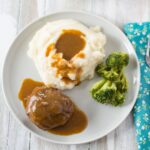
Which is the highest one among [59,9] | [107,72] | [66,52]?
[59,9]

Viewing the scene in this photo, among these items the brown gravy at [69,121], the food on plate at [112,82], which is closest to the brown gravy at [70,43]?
the food on plate at [112,82]

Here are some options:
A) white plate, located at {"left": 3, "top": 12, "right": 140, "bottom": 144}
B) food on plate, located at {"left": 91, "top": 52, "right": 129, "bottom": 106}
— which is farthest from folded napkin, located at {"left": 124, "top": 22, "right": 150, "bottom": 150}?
food on plate, located at {"left": 91, "top": 52, "right": 129, "bottom": 106}

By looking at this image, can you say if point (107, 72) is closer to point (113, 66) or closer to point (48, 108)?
point (113, 66)

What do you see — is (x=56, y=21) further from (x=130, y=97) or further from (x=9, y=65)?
(x=130, y=97)

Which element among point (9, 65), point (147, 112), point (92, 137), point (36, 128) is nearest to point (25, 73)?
point (9, 65)

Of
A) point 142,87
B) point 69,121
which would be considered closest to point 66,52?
point 69,121

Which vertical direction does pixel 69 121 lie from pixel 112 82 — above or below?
below

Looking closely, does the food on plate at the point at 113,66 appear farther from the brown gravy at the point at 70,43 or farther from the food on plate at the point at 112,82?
the brown gravy at the point at 70,43
